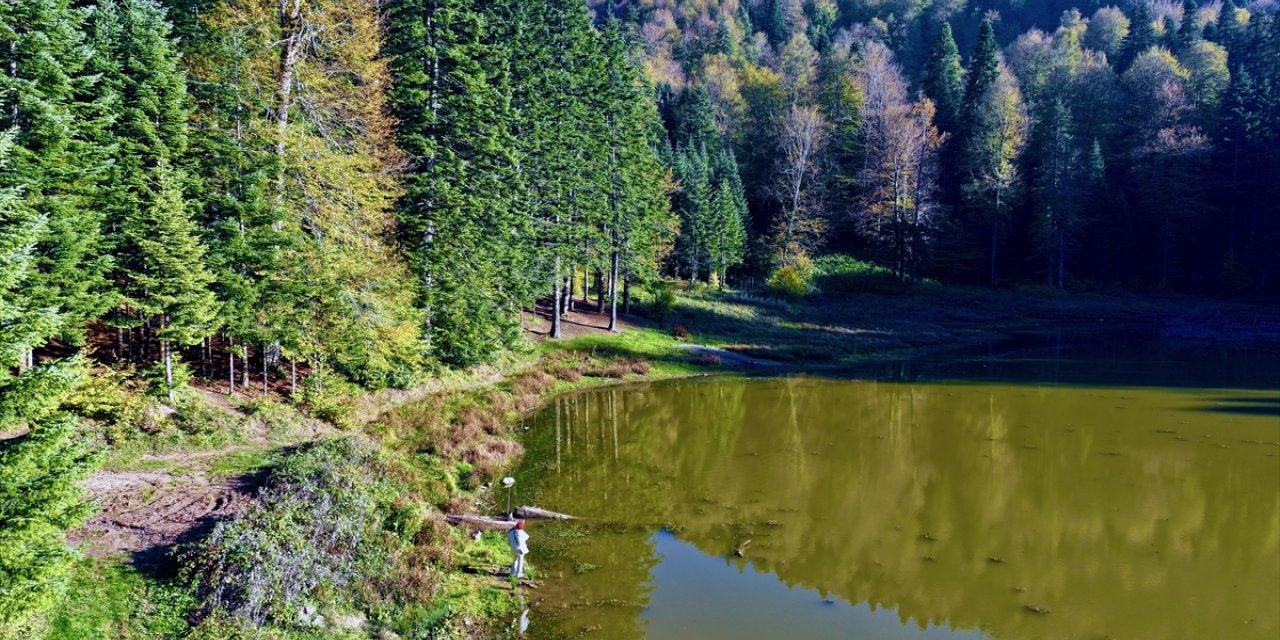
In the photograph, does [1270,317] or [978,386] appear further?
[1270,317]

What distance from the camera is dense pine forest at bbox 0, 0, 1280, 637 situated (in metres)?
15.5

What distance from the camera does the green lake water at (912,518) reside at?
11828mm

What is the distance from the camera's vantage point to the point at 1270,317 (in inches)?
2195

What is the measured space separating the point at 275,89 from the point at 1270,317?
6896 cm

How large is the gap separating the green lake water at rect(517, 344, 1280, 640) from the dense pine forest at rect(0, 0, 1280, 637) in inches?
260

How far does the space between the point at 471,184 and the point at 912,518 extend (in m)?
22.6

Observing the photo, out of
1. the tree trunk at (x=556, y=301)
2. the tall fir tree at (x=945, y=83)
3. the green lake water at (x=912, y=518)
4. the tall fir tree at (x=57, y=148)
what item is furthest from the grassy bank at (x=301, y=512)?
the tall fir tree at (x=945, y=83)

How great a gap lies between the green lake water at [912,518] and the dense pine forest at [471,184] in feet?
21.7

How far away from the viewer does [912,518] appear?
16250 mm

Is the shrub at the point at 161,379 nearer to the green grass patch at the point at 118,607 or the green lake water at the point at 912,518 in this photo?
the green grass patch at the point at 118,607

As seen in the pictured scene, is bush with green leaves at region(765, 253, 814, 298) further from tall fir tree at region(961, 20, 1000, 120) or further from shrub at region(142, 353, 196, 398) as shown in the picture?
shrub at region(142, 353, 196, 398)

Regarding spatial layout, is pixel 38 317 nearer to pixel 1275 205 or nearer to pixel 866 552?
pixel 866 552

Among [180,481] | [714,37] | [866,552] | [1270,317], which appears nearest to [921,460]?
[866,552]

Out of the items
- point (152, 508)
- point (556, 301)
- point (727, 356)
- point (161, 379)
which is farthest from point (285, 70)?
point (727, 356)
